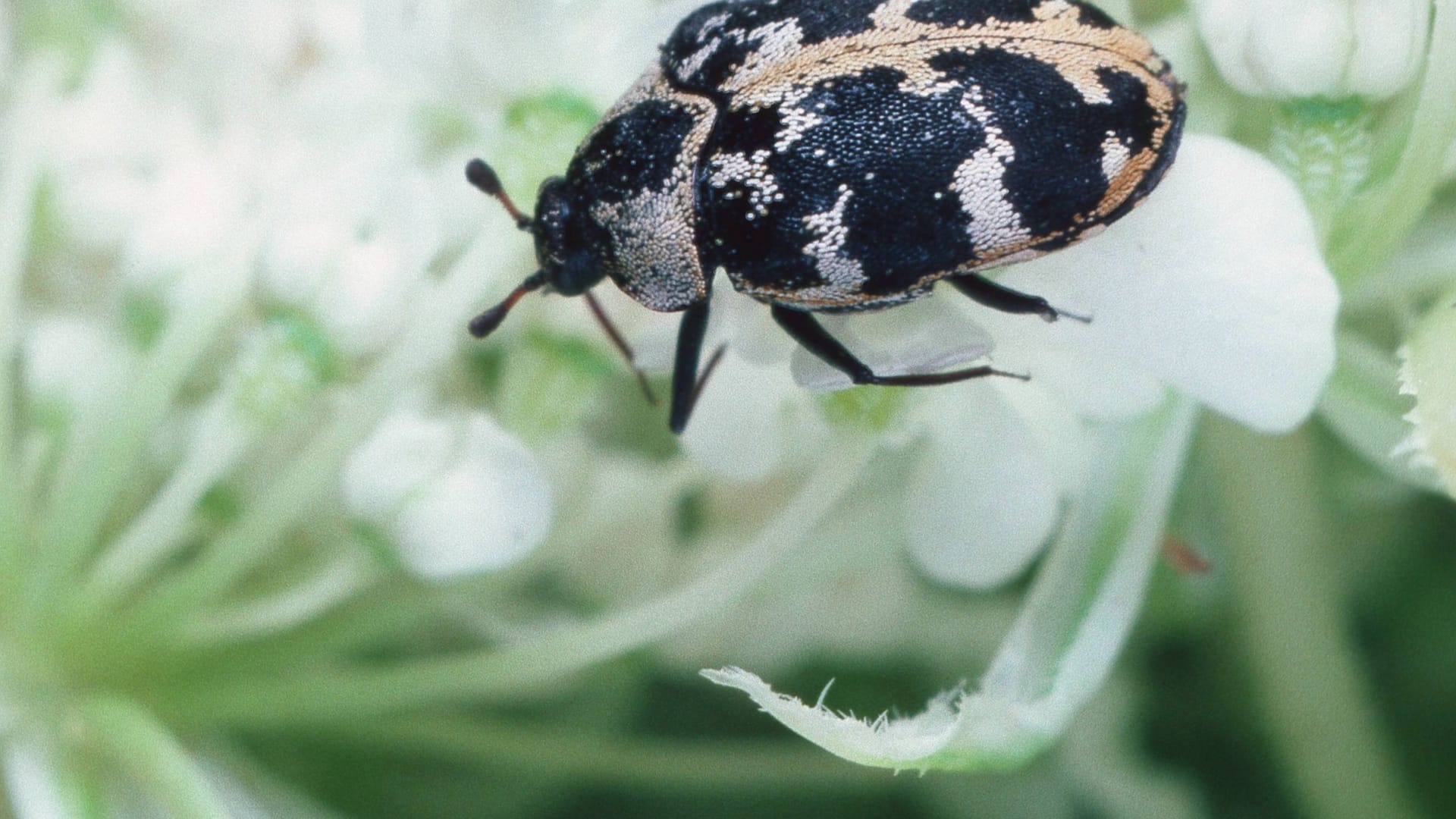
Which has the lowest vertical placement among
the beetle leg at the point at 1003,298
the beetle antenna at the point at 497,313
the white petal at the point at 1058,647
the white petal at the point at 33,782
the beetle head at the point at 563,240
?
the white petal at the point at 1058,647

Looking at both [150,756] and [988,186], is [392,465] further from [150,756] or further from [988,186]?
[988,186]

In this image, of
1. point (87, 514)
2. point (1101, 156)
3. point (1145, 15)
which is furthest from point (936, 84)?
point (87, 514)

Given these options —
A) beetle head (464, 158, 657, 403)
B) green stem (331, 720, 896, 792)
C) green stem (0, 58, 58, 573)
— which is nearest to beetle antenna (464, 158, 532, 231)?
beetle head (464, 158, 657, 403)

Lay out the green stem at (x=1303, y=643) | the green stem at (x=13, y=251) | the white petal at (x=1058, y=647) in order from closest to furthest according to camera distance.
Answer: the white petal at (x=1058, y=647)
the green stem at (x=13, y=251)
the green stem at (x=1303, y=643)

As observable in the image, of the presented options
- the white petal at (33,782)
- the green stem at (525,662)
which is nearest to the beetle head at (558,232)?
the green stem at (525,662)

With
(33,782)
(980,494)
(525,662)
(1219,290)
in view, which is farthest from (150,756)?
(1219,290)

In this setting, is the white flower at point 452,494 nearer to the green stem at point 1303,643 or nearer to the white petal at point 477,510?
the white petal at point 477,510

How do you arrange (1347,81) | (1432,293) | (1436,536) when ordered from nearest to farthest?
1. (1347,81)
2. (1432,293)
3. (1436,536)

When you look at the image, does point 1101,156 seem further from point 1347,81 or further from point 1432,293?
point 1432,293
